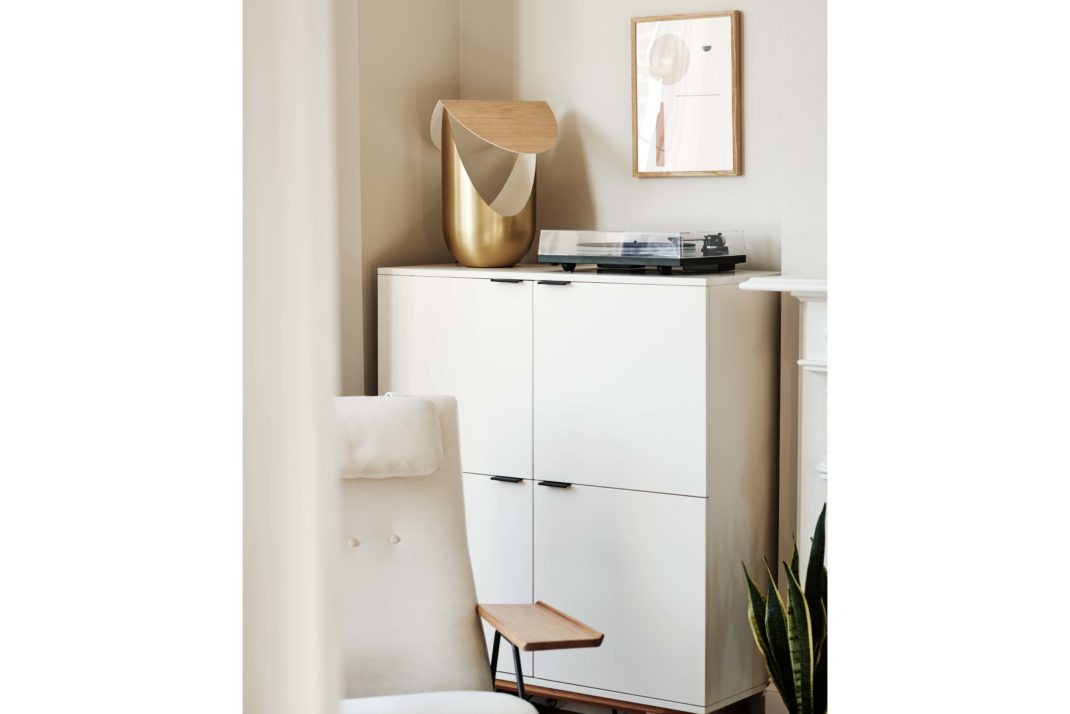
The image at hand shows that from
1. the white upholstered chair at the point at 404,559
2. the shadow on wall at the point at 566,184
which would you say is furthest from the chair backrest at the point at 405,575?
the shadow on wall at the point at 566,184

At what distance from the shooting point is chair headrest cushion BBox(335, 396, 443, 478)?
292 cm

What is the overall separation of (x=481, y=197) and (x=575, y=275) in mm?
496

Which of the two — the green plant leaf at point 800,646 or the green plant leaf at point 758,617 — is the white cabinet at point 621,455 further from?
the green plant leaf at point 800,646

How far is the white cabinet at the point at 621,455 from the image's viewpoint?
3.19 m

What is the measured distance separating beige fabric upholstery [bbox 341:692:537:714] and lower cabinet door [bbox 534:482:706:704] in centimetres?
67

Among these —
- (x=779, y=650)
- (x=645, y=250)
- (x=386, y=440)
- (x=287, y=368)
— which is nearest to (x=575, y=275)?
(x=645, y=250)

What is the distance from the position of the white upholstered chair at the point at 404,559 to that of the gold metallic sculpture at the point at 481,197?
0.74 meters

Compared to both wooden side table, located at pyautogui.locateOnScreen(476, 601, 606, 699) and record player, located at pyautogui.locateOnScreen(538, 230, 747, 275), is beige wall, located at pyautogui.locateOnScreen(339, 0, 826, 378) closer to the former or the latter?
record player, located at pyautogui.locateOnScreen(538, 230, 747, 275)

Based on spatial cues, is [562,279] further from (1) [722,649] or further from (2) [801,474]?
(1) [722,649]

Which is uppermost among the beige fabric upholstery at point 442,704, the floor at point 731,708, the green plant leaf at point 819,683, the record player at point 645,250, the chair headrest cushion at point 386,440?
the record player at point 645,250

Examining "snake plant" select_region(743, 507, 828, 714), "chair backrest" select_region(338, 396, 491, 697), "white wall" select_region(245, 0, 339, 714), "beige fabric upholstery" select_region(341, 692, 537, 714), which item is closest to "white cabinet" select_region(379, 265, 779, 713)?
"snake plant" select_region(743, 507, 828, 714)

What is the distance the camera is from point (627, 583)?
3307mm
